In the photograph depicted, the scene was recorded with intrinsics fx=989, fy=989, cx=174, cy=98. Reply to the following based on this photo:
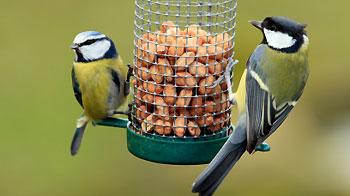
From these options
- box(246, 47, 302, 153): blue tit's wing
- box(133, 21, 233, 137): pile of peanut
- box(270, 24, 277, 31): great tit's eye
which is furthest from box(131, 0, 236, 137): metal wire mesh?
box(270, 24, 277, 31): great tit's eye

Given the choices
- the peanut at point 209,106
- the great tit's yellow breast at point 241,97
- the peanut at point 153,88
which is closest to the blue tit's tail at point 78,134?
the peanut at point 153,88

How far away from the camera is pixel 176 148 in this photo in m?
5.19

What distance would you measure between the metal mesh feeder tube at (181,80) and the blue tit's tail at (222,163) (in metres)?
0.11

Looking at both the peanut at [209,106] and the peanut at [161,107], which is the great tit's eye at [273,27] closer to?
the peanut at [209,106]

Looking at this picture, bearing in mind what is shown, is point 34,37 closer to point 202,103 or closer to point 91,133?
point 91,133

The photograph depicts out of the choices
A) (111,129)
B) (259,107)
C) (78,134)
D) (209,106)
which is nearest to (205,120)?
(209,106)

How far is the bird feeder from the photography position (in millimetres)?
5203

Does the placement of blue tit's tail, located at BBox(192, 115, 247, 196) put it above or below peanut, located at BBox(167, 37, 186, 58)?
below

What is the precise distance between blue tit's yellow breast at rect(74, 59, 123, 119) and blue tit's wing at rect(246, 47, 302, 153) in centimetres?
80

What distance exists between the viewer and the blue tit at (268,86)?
517cm

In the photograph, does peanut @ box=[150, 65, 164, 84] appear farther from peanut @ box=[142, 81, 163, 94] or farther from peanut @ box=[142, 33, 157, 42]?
peanut @ box=[142, 33, 157, 42]

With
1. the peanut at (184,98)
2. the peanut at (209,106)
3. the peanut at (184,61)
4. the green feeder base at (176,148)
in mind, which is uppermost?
the peanut at (184,61)

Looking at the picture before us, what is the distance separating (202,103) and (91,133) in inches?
119

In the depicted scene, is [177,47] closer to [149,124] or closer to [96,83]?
[149,124]
